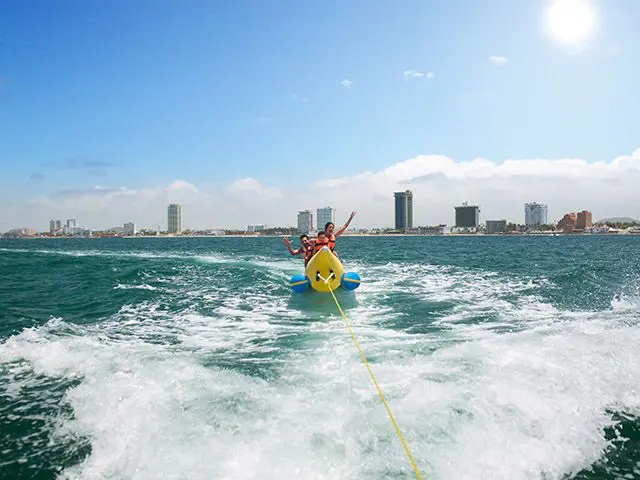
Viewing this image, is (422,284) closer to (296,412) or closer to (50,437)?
(296,412)

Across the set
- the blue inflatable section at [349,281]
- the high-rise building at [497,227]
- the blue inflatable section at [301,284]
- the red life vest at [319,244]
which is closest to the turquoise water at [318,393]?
the blue inflatable section at [301,284]

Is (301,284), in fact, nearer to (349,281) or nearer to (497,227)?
(349,281)

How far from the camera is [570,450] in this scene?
3.67 metres

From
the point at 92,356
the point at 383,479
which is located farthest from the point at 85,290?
the point at 383,479

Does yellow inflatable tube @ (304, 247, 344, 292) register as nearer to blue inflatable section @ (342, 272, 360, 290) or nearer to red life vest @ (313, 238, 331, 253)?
blue inflatable section @ (342, 272, 360, 290)

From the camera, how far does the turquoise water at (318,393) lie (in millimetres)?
3547

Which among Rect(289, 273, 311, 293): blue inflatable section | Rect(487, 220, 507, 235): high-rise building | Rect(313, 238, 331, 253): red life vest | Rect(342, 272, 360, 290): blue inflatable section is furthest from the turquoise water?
Rect(487, 220, 507, 235): high-rise building

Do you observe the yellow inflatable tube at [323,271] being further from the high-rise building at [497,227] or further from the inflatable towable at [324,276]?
the high-rise building at [497,227]

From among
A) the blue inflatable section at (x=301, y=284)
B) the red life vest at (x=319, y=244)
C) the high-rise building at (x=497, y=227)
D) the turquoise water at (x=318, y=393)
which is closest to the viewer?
the turquoise water at (x=318, y=393)

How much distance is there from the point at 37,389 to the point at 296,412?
364 cm

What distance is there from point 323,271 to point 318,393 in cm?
659

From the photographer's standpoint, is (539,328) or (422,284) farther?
(422,284)

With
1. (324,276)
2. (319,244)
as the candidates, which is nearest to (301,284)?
(324,276)

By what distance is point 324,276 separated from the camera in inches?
450
